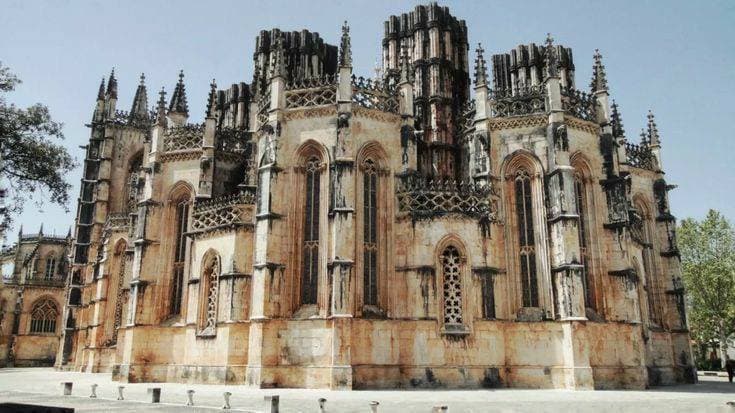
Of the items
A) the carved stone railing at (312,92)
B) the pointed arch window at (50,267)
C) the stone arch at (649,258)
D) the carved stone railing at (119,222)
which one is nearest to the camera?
the carved stone railing at (312,92)

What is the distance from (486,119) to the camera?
27.6 metres

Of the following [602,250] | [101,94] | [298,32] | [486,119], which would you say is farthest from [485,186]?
[101,94]

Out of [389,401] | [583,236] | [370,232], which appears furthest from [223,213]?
[583,236]

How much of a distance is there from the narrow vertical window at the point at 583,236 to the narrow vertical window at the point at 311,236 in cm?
1176

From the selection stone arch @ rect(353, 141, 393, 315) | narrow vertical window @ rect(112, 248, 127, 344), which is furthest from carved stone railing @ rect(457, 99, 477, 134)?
narrow vertical window @ rect(112, 248, 127, 344)

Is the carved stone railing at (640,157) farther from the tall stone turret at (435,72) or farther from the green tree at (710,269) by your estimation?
the green tree at (710,269)

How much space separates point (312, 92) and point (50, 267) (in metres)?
51.0

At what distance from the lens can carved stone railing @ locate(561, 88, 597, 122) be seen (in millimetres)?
28000

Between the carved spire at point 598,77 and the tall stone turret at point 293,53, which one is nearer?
the carved spire at point 598,77

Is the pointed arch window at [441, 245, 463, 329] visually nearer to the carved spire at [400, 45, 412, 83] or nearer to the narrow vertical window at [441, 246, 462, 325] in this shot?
the narrow vertical window at [441, 246, 462, 325]

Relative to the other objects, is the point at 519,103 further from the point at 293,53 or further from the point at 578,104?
the point at 293,53

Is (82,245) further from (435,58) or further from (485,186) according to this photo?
(485,186)

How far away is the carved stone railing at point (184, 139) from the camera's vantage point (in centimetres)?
3162

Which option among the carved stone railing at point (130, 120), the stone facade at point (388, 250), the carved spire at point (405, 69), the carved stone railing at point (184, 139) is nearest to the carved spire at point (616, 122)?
the stone facade at point (388, 250)
